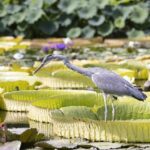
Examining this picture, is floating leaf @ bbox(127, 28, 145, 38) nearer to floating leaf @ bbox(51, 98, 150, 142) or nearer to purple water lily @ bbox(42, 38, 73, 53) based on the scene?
purple water lily @ bbox(42, 38, 73, 53)

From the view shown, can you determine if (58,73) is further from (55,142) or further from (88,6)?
(88,6)

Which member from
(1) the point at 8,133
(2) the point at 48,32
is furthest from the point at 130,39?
(1) the point at 8,133

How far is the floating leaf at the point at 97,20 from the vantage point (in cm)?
1185

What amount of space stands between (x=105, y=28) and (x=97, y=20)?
0.20 meters

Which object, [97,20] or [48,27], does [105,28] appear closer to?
[97,20]

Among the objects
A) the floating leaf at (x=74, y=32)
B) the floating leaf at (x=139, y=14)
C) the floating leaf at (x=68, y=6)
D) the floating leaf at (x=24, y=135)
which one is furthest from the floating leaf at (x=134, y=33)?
the floating leaf at (x=24, y=135)

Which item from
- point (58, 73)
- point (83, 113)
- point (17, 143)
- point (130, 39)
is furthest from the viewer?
point (130, 39)

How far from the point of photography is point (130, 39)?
11.5 m

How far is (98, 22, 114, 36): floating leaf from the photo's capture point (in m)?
11.8

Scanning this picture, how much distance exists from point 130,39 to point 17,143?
830 cm

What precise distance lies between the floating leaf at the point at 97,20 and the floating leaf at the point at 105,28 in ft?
0.28

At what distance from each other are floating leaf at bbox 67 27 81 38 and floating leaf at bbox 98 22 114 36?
361mm

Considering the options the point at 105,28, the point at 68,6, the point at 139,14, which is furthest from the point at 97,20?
the point at 139,14

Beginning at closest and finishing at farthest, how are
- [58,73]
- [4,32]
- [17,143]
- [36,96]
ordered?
1. [17,143]
2. [36,96]
3. [58,73]
4. [4,32]
